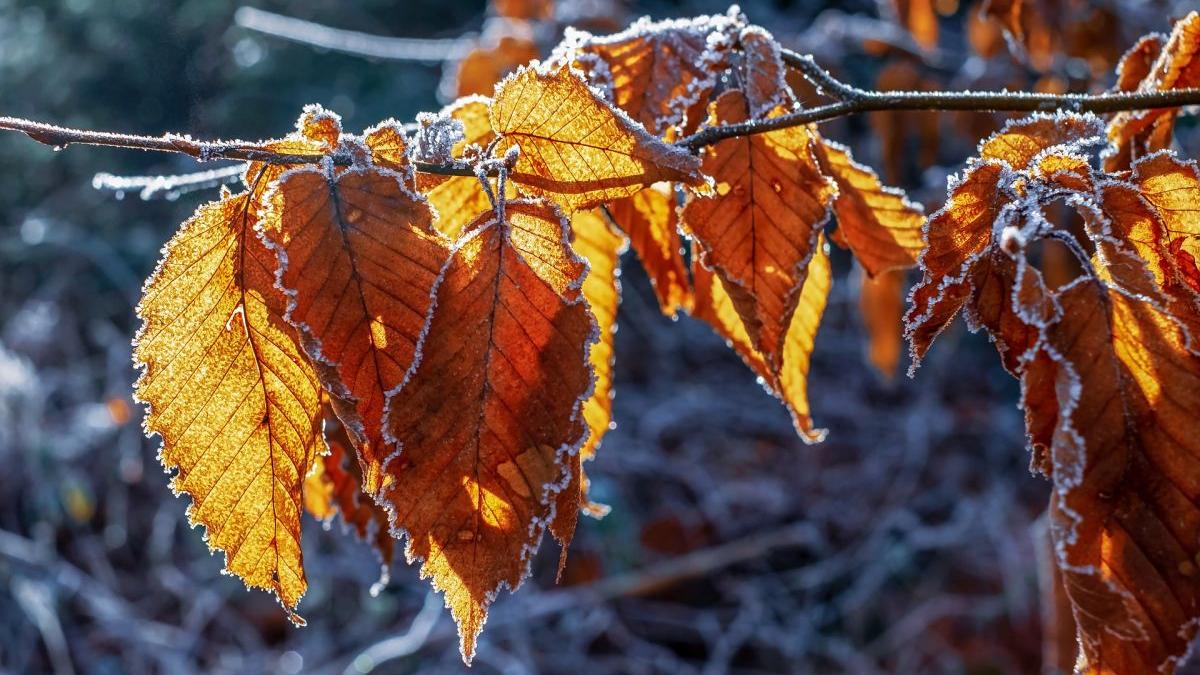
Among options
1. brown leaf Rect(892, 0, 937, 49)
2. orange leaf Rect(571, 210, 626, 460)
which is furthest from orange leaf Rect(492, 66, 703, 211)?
brown leaf Rect(892, 0, 937, 49)

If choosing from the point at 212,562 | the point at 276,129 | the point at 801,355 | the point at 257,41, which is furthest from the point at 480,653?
the point at 257,41

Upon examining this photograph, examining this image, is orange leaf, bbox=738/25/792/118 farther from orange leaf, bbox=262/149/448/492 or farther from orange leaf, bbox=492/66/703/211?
orange leaf, bbox=262/149/448/492

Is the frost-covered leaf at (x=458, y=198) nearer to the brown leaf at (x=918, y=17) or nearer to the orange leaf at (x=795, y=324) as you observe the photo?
the orange leaf at (x=795, y=324)

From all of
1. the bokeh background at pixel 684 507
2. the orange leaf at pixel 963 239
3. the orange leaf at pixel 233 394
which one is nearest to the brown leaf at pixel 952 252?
the orange leaf at pixel 963 239

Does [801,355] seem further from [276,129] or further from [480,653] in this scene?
[276,129]

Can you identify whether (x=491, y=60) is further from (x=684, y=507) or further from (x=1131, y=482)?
(x=1131, y=482)
